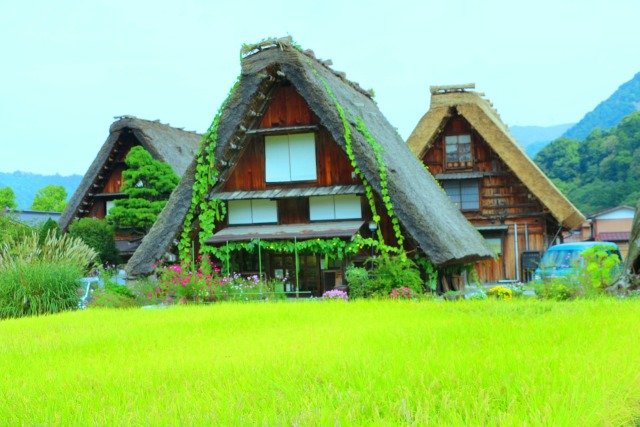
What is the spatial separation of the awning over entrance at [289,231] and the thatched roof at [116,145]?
525 inches

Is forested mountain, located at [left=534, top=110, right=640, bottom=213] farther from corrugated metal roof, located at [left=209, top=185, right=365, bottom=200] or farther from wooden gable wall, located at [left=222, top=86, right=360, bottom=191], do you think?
corrugated metal roof, located at [left=209, top=185, right=365, bottom=200]

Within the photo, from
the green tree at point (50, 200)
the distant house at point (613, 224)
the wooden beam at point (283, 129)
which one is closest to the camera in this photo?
the wooden beam at point (283, 129)

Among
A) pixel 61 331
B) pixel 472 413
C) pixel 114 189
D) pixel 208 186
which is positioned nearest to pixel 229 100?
pixel 208 186

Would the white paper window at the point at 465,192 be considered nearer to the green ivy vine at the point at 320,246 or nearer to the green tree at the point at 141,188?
the green tree at the point at 141,188

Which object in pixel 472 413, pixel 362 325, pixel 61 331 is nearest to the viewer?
pixel 472 413

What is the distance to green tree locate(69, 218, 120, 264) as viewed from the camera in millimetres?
27859

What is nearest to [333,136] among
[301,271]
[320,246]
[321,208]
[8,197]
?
[321,208]

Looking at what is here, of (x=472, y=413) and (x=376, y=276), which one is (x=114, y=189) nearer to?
(x=376, y=276)

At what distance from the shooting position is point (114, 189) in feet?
105

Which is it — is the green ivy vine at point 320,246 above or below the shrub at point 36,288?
above

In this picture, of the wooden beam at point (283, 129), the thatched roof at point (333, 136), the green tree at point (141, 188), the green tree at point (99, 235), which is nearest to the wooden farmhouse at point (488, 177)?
the thatched roof at point (333, 136)

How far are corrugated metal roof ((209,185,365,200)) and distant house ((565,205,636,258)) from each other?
3057 centimetres

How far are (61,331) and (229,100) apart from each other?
9.14m

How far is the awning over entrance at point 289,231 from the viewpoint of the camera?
16.4 meters
